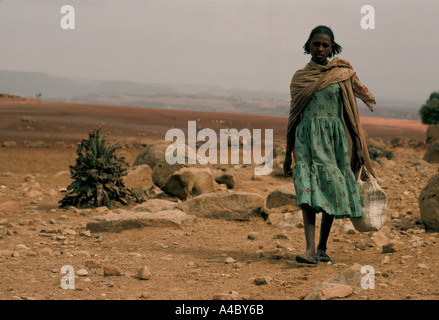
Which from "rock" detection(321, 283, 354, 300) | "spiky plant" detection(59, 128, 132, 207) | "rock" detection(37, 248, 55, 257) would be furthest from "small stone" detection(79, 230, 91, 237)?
"rock" detection(321, 283, 354, 300)

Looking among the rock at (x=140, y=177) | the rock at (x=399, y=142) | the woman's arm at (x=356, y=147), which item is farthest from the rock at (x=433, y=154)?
the woman's arm at (x=356, y=147)

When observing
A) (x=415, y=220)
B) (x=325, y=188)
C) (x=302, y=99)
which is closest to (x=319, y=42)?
(x=302, y=99)

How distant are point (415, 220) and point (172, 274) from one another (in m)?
3.66

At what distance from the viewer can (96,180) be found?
8234 millimetres

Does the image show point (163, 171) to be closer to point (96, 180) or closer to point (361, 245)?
point (96, 180)

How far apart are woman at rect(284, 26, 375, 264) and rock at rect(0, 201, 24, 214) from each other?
4421 millimetres

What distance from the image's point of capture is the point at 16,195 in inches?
349

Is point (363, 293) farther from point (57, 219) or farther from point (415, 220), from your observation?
point (57, 219)

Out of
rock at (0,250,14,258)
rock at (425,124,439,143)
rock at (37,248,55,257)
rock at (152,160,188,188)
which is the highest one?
rock at (425,124,439,143)

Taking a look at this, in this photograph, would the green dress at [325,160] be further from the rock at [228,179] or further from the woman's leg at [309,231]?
the rock at [228,179]

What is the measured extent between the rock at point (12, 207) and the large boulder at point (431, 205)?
5202mm

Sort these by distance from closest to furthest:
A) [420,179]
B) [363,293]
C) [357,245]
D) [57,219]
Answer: [363,293] < [357,245] < [57,219] < [420,179]

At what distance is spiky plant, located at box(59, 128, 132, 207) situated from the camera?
816 centimetres

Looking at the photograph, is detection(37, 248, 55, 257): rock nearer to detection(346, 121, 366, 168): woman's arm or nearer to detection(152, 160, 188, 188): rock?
detection(346, 121, 366, 168): woman's arm
